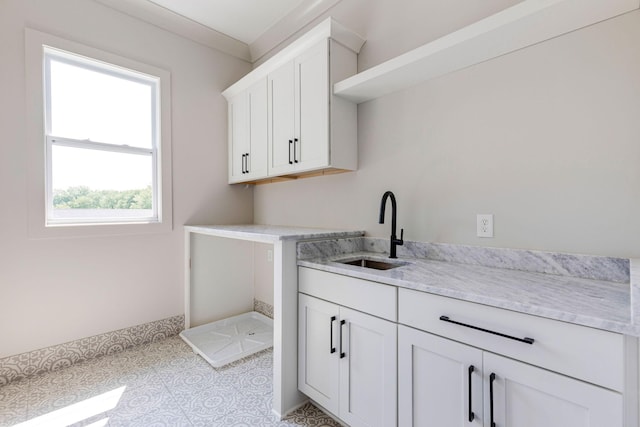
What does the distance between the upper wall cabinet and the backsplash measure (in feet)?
1.78

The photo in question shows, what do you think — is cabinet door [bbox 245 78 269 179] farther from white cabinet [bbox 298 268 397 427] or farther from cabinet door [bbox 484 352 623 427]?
cabinet door [bbox 484 352 623 427]

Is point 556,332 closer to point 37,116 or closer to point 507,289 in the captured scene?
point 507,289

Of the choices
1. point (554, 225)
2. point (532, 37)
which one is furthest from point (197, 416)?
point (532, 37)

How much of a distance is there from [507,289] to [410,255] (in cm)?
75

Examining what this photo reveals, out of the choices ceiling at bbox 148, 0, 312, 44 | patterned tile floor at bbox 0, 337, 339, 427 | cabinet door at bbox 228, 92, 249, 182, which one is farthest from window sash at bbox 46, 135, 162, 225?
ceiling at bbox 148, 0, 312, 44

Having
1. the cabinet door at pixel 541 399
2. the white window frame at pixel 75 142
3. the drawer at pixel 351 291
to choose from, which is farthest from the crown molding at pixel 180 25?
the cabinet door at pixel 541 399

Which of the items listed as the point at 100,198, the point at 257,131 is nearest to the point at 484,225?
the point at 257,131

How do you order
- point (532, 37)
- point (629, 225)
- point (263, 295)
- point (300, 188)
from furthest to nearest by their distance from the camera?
point (263, 295), point (300, 188), point (532, 37), point (629, 225)

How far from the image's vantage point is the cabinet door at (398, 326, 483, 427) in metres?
1.01

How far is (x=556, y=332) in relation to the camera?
85 centimetres

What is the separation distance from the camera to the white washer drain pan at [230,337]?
7.36 ft

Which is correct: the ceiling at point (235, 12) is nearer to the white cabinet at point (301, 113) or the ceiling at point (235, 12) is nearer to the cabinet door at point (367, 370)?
the white cabinet at point (301, 113)

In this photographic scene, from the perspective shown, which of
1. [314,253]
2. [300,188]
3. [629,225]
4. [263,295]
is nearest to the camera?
[629,225]

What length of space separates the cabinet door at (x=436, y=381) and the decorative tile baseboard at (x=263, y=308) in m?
1.87
